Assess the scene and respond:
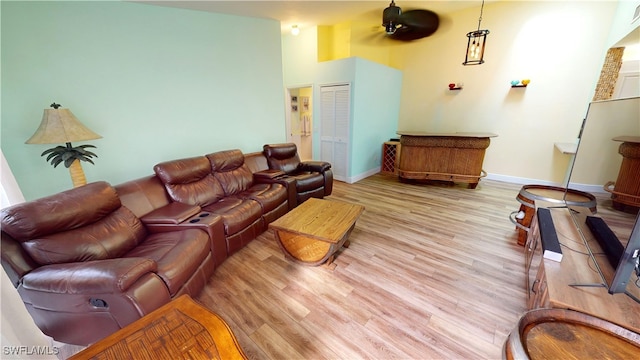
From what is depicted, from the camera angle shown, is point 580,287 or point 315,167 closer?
point 580,287

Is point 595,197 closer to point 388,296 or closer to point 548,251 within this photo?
point 548,251

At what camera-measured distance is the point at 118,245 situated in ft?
5.95

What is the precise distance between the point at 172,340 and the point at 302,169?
3089 mm

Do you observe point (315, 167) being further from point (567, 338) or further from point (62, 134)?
point (567, 338)

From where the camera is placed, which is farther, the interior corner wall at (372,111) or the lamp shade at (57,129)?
the interior corner wall at (372,111)

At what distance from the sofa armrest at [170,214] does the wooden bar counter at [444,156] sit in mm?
3688

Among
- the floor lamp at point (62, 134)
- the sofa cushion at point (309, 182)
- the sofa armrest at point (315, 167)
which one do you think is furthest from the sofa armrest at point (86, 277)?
the sofa armrest at point (315, 167)

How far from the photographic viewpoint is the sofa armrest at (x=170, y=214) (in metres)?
2.09

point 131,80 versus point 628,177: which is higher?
point 131,80

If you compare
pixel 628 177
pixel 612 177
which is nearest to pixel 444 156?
pixel 612 177

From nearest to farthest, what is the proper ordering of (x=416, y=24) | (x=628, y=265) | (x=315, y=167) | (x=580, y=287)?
(x=628, y=265) < (x=580, y=287) < (x=315, y=167) < (x=416, y=24)

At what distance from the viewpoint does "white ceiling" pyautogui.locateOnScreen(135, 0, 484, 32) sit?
296 cm

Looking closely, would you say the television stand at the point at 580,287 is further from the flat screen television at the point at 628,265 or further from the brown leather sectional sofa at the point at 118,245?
the brown leather sectional sofa at the point at 118,245

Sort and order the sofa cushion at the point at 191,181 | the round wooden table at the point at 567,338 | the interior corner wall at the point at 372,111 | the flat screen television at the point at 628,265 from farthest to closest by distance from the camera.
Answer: the interior corner wall at the point at 372,111 < the sofa cushion at the point at 191,181 < the flat screen television at the point at 628,265 < the round wooden table at the point at 567,338
